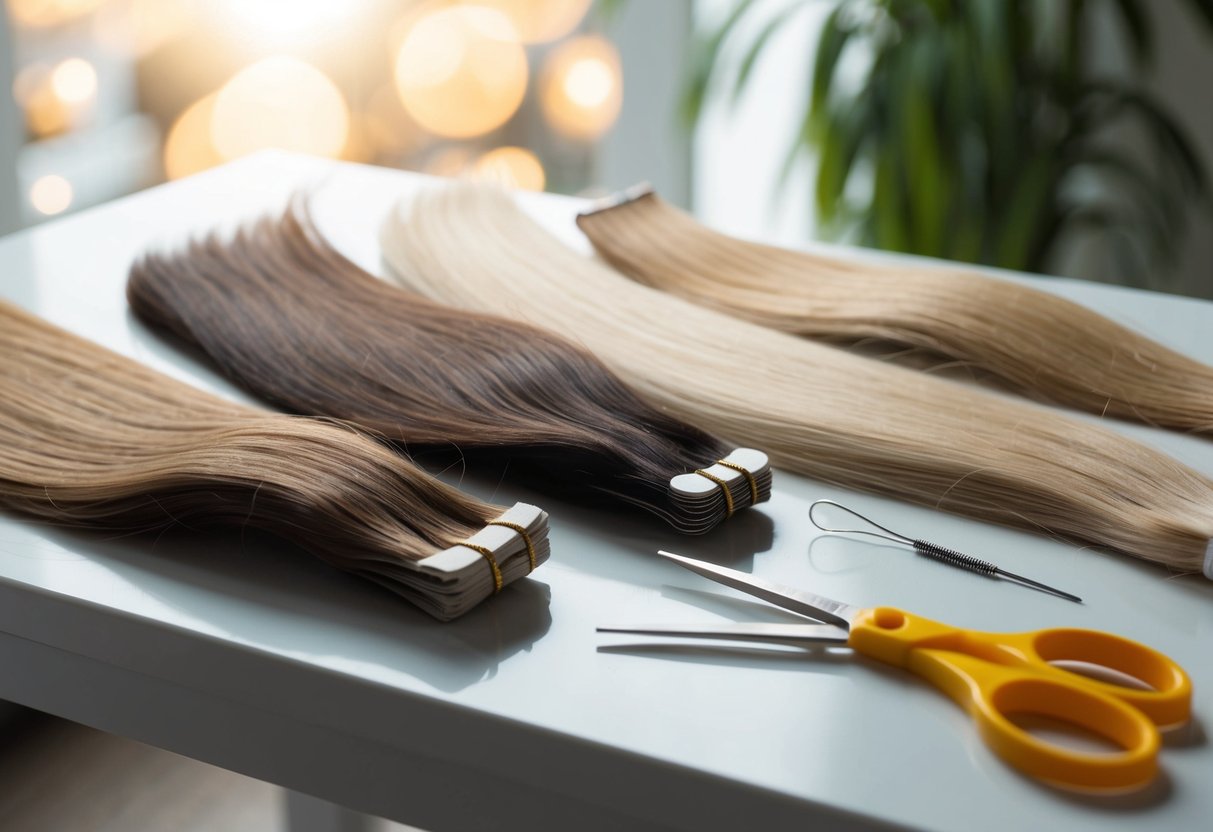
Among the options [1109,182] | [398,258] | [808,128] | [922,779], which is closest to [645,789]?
[922,779]

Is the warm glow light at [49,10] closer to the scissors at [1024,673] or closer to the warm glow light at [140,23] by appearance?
the warm glow light at [140,23]

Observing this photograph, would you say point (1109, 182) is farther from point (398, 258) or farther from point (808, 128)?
point (398, 258)

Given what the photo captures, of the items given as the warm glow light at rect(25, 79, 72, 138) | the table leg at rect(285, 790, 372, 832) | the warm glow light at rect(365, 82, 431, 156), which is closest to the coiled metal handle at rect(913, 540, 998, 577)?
the table leg at rect(285, 790, 372, 832)

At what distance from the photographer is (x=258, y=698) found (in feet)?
2.27

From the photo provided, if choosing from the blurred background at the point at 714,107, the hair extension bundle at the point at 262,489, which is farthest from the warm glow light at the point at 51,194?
the hair extension bundle at the point at 262,489

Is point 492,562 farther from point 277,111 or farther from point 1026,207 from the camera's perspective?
point 277,111

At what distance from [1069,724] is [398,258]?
80 centimetres

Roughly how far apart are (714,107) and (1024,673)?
7.16 feet

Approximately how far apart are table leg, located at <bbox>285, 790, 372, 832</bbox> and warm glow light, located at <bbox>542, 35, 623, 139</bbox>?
75.8 inches

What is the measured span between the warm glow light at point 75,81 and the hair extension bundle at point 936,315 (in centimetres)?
177

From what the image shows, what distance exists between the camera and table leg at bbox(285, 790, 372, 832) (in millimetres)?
1246

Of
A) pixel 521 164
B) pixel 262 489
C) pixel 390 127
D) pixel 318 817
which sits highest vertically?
pixel 262 489

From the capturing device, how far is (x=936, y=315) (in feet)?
3.40

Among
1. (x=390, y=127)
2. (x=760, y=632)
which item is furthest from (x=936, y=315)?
(x=390, y=127)
